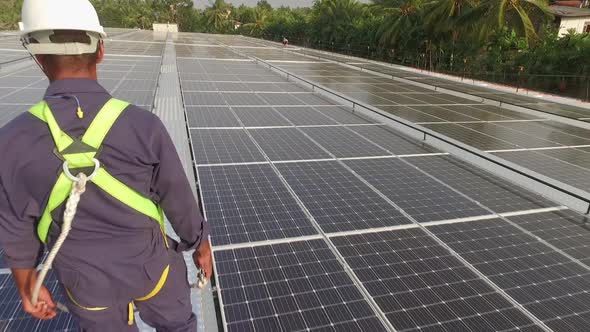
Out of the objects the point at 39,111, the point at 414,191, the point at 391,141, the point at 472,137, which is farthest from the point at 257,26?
the point at 39,111

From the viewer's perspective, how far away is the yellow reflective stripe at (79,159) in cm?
182

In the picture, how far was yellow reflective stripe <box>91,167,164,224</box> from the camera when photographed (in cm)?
190

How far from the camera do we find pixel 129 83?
13016mm

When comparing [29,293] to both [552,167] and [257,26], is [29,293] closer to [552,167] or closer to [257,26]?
[552,167]

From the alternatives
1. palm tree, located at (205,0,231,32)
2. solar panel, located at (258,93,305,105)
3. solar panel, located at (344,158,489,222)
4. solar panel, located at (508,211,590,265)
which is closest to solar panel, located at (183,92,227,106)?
solar panel, located at (258,93,305,105)

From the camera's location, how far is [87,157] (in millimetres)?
1841

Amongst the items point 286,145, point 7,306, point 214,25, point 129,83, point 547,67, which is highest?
point 214,25

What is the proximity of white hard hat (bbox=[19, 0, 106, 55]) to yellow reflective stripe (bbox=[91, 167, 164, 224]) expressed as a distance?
2.26 feet

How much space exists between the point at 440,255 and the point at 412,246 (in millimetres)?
360

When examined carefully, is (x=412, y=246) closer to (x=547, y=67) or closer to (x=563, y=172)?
(x=563, y=172)

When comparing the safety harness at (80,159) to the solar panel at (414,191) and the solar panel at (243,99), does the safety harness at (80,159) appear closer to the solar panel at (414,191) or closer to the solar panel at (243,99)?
the solar panel at (414,191)

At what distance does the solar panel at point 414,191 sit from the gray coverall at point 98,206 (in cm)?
423

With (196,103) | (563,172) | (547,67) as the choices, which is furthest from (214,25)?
(563,172)

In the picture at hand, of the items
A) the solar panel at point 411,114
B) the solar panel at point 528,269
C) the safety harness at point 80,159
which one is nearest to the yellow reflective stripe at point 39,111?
the safety harness at point 80,159
